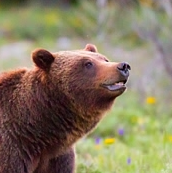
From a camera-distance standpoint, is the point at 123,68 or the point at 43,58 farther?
the point at 43,58

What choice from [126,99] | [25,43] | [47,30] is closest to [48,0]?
[47,30]

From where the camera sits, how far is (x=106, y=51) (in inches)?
673

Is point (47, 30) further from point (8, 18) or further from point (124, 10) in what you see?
point (124, 10)

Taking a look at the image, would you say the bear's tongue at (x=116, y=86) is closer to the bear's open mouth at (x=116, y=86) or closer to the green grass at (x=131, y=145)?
the bear's open mouth at (x=116, y=86)

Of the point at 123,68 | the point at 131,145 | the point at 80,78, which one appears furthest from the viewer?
the point at 131,145

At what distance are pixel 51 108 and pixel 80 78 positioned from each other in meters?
0.37

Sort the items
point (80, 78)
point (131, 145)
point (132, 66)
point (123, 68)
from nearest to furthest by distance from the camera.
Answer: point (123, 68) < point (80, 78) < point (131, 145) < point (132, 66)

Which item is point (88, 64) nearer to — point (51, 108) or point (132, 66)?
point (51, 108)

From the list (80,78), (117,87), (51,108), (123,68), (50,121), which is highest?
(123,68)

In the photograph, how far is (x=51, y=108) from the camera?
6.12 metres

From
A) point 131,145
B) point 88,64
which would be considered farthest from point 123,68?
point 131,145

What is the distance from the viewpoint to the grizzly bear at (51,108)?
602 centimetres

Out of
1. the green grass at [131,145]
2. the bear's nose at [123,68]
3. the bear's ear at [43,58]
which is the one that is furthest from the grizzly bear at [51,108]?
the green grass at [131,145]

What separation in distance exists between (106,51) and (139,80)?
398 centimetres
